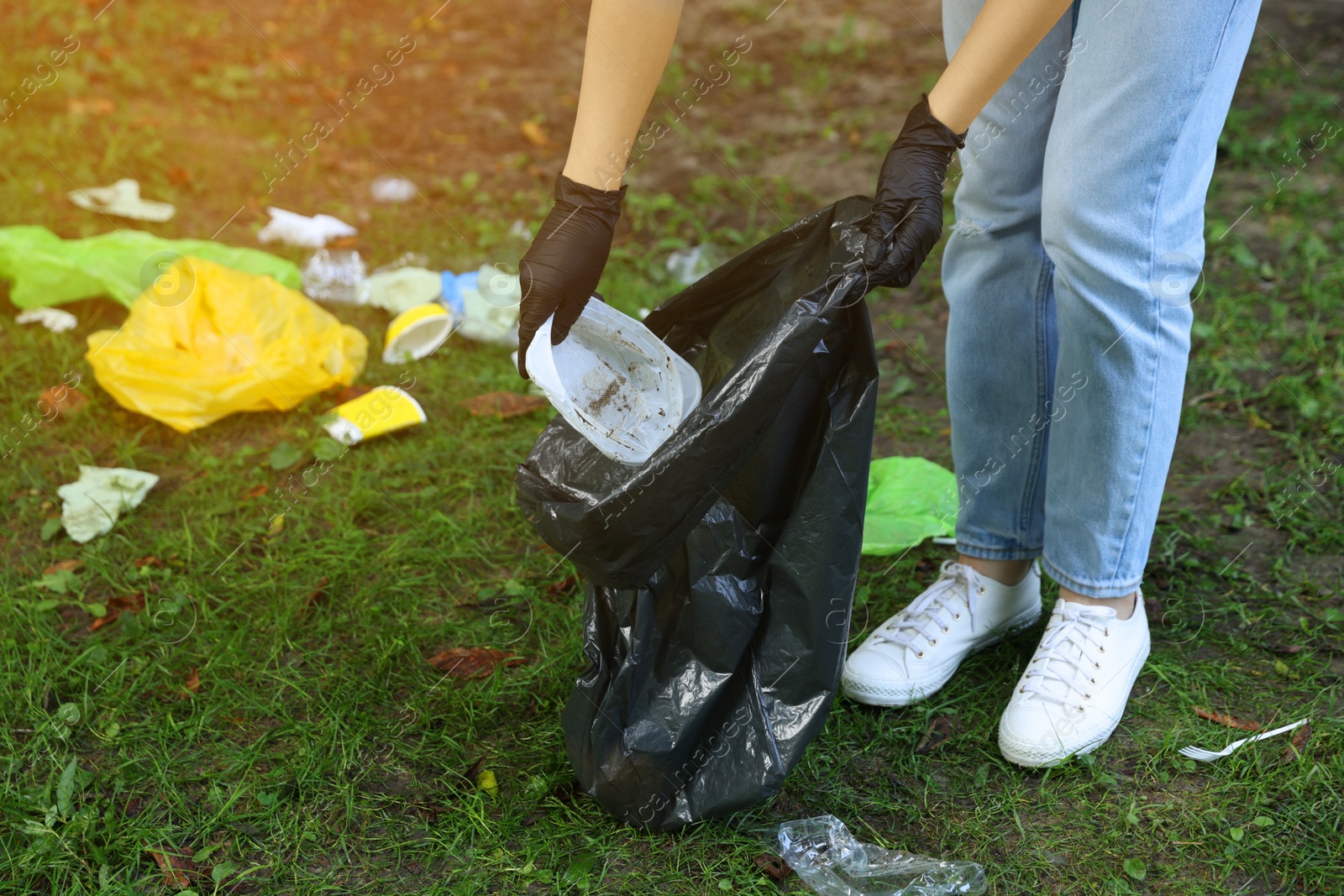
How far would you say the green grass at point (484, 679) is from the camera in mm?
1473

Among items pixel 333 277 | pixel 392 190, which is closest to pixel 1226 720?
pixel 333 277

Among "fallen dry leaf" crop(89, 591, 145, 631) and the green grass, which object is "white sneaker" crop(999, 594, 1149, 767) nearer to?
the green grass

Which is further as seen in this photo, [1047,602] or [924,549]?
[924,549]

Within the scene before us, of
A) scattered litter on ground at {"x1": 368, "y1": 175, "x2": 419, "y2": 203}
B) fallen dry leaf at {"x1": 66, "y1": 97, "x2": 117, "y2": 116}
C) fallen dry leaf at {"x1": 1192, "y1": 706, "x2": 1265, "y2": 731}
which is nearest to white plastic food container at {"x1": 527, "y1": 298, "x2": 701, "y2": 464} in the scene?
fallen dry leaf at {"x1": 1192, "y1": 706, "x2": 1265, "y2": 731}

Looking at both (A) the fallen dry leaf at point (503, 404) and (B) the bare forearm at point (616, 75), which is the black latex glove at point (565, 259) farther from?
(A) the fallen dry leaf at point (503, 404)

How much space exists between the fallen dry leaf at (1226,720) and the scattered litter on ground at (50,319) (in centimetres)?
301

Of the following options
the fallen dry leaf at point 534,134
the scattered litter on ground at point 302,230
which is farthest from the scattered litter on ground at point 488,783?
the fallen dry leaf at point 534,134

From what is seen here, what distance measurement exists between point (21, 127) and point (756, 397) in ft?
13.5

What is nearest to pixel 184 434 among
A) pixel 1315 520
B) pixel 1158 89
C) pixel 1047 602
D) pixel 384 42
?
pixel 1047 602

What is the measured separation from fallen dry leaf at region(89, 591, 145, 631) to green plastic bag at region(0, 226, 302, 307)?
112 cm

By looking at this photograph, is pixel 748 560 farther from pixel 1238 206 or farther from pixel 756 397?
pixel 1238 206

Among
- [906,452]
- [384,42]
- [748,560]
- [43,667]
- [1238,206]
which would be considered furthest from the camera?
[384,42]

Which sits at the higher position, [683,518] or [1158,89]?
[1158,89]

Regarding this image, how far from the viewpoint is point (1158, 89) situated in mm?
1300
